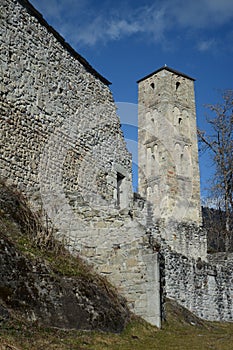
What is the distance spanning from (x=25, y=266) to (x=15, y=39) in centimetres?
733

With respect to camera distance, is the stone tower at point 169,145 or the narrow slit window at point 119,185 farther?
the stone tower at point 169,145

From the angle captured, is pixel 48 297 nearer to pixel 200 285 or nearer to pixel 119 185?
pixel 119 185

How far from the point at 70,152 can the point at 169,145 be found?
Result: 890 inches

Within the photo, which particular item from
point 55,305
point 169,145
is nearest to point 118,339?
point 55,305

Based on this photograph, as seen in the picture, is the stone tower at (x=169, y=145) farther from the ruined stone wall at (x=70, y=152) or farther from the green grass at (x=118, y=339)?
the green grass at (x=118, y=339)

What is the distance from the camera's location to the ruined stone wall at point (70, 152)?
1041 cm

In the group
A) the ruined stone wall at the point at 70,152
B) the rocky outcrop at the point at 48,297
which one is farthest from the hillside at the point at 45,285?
the ruined stone wall at the point at 70,152

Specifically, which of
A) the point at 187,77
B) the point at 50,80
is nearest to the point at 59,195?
the point at 50,80

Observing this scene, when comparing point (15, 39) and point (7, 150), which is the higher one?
point (15, 39)

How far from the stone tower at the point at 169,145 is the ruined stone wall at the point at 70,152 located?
18.4 metres

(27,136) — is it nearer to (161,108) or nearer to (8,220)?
(8,220)

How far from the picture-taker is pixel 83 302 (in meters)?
7.75

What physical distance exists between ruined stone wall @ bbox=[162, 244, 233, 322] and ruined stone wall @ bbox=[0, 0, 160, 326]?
9.37 feet

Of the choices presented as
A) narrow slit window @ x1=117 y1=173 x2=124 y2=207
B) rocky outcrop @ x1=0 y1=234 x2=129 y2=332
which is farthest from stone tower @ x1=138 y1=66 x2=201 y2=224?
rocky outcrop @ x1=0 y1=234 x2=129 y2=332
